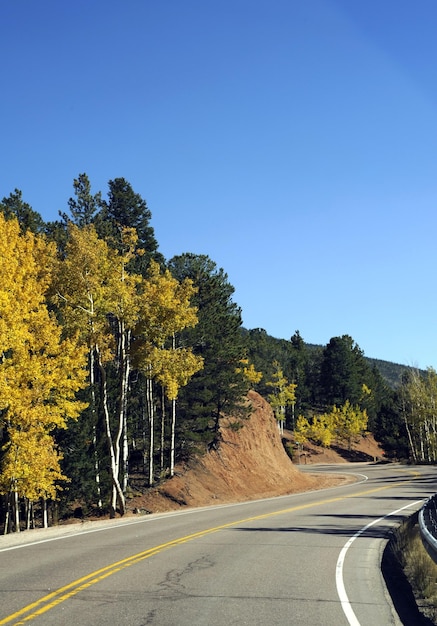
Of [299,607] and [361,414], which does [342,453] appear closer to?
[361,414]

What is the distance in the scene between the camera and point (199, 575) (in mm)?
11398

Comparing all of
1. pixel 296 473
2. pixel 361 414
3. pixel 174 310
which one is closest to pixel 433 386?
pixel 361 414

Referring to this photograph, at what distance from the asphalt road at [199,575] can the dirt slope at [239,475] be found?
67.3 ft

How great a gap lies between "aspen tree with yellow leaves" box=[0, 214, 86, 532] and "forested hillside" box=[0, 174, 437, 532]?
0.05 metres

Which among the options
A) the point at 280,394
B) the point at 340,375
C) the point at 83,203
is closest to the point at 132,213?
the point at 83,203

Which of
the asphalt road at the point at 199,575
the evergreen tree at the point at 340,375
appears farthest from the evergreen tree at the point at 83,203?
the evergreen tree at the point at 340,375

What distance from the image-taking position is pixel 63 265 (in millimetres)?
27562

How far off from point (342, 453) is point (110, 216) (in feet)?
213

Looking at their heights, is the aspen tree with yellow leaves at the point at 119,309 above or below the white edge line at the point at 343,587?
above

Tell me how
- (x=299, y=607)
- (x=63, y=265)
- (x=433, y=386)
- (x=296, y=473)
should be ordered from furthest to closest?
(x=433, y=386)
(x=296, y=473)
(x=63, y=265)
(x=299, y=607)

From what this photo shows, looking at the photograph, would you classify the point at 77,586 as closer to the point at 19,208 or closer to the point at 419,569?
the point at 419,569

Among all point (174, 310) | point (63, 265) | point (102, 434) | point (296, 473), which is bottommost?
point (296, 473)

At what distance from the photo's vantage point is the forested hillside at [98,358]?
987 inches

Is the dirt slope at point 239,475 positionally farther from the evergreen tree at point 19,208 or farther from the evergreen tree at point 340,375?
the evergreen tree at point 340,375
